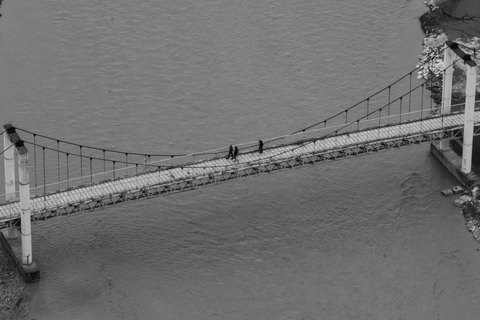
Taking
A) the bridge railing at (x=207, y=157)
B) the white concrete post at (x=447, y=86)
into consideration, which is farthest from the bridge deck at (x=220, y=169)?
the white concrete post at (x=447, y=86)

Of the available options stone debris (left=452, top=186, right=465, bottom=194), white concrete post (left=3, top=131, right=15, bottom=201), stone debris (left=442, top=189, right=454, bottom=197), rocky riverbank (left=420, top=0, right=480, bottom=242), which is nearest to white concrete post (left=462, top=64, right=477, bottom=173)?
stone debris (left=452, top=186, right=465, bottom=194)

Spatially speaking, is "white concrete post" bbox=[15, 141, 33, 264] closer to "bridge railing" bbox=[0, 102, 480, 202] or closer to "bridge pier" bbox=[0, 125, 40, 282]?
"bridge pier" bbox=[0, 125, 40, 282]

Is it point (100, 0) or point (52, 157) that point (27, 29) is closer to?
point (100, 0)

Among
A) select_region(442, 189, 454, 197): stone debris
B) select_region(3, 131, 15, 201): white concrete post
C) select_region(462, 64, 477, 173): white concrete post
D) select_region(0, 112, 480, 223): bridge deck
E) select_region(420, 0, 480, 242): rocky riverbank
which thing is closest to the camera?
select_region(3, 131, 15, 201): white concrete post

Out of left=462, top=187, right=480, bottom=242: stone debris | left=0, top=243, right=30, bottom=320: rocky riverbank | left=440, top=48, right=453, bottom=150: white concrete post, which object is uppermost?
left=440, top=48, right=453, bottom=150: white concrete post

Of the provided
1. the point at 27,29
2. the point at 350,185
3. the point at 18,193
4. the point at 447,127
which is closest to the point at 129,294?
the point at 18,193

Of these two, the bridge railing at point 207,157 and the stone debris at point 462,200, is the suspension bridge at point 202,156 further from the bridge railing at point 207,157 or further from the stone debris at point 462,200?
the stone debris at point 462,200

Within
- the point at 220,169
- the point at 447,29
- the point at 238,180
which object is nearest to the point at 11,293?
the point at 220,169
